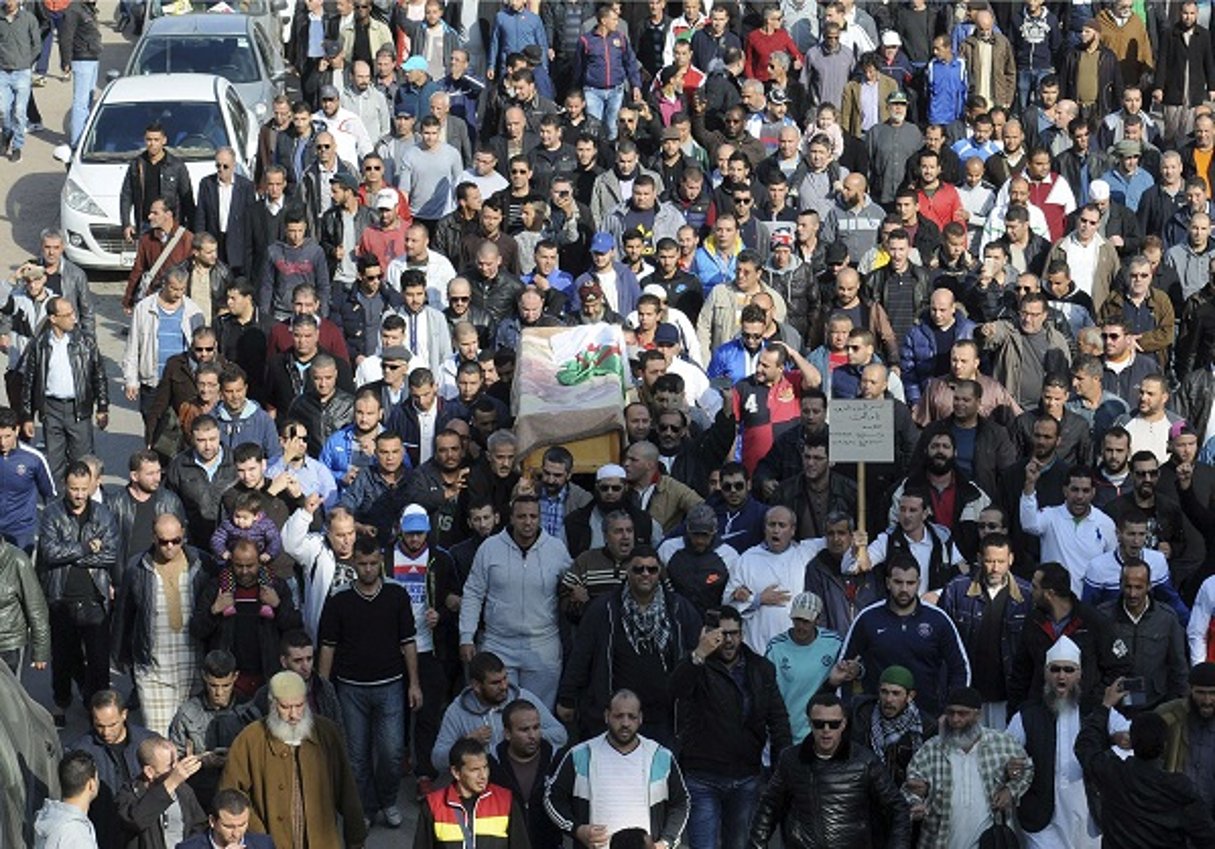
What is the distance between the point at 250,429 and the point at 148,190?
5.96m

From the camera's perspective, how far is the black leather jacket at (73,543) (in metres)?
18.3

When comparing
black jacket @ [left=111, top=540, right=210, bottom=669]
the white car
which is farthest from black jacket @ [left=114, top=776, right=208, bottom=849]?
the white car

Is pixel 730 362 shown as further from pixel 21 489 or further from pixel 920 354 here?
pixel 21 489

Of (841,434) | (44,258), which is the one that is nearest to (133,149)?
(44,258)

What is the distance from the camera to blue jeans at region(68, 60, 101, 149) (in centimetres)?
3094

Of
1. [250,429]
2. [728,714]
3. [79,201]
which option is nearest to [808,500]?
[728,714]

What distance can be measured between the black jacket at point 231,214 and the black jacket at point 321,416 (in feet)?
13.6

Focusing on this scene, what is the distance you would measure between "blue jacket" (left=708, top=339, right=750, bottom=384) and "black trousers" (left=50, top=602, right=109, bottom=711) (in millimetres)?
4720

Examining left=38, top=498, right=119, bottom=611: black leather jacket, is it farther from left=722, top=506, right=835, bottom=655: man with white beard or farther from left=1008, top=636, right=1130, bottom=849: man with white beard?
left=1008, top=636, right=1130, bottom=849: man with white beard

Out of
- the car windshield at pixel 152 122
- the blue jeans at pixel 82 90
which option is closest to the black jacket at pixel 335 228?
the car windshield at pixel 152 122

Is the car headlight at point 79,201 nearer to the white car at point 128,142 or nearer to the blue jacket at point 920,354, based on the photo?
the white car at point 128,142

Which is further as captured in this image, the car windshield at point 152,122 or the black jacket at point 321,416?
the car windshield at point 152,122

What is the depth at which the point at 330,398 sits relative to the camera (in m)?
19.9

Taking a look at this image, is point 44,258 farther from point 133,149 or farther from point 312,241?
point 133,149
